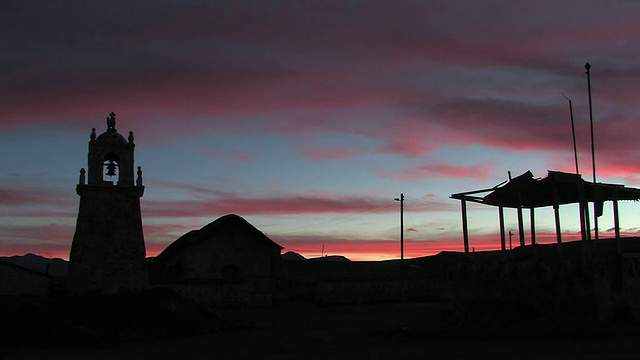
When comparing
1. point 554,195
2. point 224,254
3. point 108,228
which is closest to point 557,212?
point 554,195

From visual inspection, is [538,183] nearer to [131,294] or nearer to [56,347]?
[131,294]

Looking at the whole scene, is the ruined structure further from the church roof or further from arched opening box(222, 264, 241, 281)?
arched opening box(222, 264, 241, 281)

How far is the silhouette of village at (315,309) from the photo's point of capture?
1805cm

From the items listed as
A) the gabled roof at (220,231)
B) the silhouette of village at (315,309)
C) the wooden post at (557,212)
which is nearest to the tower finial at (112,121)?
the silhouette of village at (315,309)

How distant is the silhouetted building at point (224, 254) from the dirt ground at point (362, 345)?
1305 cm

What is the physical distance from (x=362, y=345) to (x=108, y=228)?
12.6 meters

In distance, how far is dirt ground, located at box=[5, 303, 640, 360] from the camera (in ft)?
50.1

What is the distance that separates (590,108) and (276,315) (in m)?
15.8

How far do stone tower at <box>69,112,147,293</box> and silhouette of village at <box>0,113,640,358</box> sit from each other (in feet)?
0.13

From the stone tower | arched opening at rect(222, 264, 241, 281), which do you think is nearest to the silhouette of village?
the stone tower

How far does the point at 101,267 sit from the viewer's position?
24.8m

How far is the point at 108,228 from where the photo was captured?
2520 cm

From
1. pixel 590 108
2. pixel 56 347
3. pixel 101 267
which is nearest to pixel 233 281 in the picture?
pixel 101 267

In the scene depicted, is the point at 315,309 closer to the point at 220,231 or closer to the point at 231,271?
the point at 231,271
